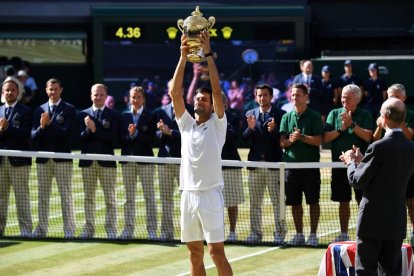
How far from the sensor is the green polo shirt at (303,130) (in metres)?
14.5

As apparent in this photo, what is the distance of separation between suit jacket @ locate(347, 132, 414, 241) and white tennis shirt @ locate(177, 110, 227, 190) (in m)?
1.60

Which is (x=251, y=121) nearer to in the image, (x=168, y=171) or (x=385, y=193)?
(x=168, y=171)

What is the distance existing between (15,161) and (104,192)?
138cm

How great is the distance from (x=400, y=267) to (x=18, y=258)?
552 centimetres

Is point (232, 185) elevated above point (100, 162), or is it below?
below

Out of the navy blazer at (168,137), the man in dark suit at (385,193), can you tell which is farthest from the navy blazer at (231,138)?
the man in dark suit at (385,193)

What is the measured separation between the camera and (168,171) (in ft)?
49.7

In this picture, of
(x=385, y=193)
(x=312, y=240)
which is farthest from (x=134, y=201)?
(x=385, y=193)

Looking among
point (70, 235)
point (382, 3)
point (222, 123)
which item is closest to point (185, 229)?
point (222, 123)

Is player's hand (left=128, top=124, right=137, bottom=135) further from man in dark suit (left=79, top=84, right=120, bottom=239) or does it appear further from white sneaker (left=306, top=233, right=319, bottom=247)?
white sneaker (left=306, top=233, right=319, bottom=247)

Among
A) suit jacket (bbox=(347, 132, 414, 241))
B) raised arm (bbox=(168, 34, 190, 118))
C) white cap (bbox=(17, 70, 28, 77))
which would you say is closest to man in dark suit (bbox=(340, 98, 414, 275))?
suit jacket (bbox=(347, 132, 414, 241))

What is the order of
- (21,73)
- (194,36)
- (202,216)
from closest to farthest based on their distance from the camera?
1. (194,36)
2. (202,216)
3. (21,73)

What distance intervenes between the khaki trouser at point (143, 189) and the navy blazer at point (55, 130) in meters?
0.90

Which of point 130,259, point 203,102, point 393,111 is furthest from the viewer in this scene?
point 130,259
